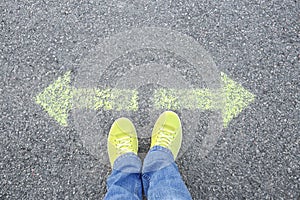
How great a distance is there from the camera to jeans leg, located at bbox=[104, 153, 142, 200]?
167 centimetres

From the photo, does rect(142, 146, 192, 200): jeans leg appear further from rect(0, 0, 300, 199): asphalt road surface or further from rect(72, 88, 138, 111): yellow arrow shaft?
rect(72, 88, 138, 111): yellow arrow shaft

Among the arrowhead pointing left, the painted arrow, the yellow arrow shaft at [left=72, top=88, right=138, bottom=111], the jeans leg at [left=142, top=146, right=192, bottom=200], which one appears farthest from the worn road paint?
the arrowhead pointing left

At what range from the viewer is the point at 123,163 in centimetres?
180

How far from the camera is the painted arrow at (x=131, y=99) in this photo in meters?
1.88

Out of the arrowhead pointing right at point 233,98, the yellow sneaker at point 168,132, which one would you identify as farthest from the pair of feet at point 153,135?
the arrowhead pointing right at point 233,98

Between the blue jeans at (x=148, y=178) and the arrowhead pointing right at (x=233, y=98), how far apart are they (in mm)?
382

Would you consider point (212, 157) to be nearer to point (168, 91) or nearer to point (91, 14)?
point (168, 91)

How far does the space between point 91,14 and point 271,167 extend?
4.31 ft

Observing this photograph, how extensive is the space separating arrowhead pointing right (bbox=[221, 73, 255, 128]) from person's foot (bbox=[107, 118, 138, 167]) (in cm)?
51

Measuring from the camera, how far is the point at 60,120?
1888 mm

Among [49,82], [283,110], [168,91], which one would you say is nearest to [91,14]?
[49,82]

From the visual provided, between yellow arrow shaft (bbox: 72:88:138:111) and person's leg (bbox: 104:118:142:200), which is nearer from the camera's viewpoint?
person's leg (bbox: 104:118:142:200)

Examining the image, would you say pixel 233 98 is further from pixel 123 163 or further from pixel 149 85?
pixel 123 163

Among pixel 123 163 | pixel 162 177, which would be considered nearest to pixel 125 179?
pixel 123 163
